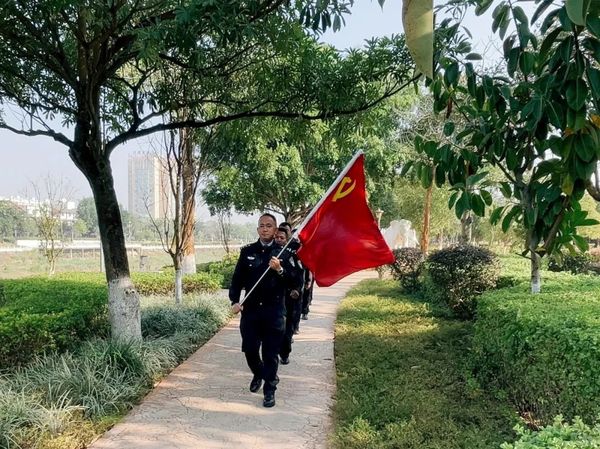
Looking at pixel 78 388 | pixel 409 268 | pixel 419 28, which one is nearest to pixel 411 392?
pixel 78 388

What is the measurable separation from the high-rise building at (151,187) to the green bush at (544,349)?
639cm

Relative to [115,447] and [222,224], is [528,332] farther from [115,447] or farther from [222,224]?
[222,224]

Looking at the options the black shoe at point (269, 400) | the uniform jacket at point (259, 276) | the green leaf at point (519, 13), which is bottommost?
the black shoe at point (269, 400)

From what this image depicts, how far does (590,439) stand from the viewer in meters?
2.02

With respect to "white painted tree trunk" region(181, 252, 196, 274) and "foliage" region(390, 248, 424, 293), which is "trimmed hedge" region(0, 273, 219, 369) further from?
"foliage" region(390, 248, 424, 293)

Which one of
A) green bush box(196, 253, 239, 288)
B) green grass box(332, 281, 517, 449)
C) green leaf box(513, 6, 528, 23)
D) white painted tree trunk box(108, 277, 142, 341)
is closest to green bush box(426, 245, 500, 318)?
green grass box(332, 281, 517, 449)

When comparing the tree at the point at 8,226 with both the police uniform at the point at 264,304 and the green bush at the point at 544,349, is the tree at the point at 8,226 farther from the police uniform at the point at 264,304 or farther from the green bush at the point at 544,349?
the green bush at the point at 544,349

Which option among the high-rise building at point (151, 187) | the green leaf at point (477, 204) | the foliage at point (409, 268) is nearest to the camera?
the green leaf at point (477, 204)

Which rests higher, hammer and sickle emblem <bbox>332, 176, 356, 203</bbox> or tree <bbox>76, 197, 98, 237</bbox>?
tree <bbox>76, 197, 98, 237</bbox>

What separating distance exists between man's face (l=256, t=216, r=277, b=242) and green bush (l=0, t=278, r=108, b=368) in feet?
8.72

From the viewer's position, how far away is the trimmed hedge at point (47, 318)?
5379 millimetres

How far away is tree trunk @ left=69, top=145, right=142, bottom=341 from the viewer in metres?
5.96

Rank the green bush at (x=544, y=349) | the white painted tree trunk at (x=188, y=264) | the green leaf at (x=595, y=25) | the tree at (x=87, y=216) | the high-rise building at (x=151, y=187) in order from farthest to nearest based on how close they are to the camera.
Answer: the tree at (x=87, y=216) → the white painted tree trunk at (x=188, y=264) → the high-rise building at (x=151, y=187) → the green bush at (x=544, y=349) → the green leaf at (x=595, y=25)

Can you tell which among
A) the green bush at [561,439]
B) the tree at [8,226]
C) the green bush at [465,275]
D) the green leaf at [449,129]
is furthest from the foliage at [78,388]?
the tree at [8,226]
